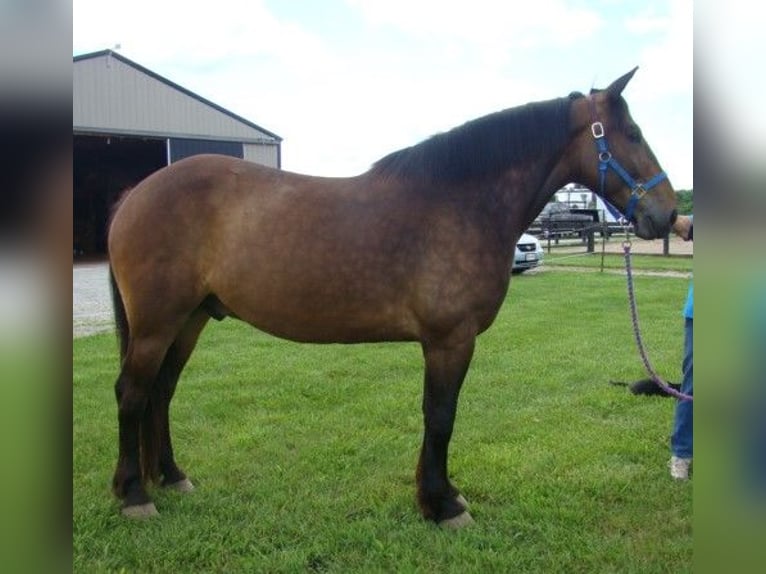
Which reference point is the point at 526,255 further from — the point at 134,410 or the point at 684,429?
the point at 134,410

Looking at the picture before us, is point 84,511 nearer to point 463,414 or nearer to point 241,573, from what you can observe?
point 241,573

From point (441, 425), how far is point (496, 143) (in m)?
1.43

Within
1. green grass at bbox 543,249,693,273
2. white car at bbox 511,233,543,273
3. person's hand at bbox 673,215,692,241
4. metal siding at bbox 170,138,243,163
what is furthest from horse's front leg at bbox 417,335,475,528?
metal siding at bbox 170,138,243,163

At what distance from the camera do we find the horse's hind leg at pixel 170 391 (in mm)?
3471

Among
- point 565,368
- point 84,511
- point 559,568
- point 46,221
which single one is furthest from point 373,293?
point 565,368

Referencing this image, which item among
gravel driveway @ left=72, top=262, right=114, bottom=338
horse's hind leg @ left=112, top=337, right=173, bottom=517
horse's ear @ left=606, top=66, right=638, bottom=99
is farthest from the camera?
gravel driveway @ left=72, top=262, right=114, bottom=338

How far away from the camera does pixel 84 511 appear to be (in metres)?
3.15

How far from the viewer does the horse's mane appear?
10.3 ft

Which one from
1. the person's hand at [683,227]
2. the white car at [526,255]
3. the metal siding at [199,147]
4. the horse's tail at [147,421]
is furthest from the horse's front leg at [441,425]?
the metal siding at [199,147]

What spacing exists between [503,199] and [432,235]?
41 cm

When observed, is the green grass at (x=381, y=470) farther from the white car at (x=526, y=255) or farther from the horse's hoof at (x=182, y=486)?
the white car at (x=526, y=255)

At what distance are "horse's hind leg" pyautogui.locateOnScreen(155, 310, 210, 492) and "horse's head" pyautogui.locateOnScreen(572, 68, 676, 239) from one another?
2.23 meters

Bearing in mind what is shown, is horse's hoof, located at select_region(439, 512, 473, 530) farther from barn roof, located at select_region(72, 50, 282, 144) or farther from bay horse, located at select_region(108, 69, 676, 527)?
barn roof, located at select_region(72, 50, 282, 144)

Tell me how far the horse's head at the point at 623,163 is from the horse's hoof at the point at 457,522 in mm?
1622
